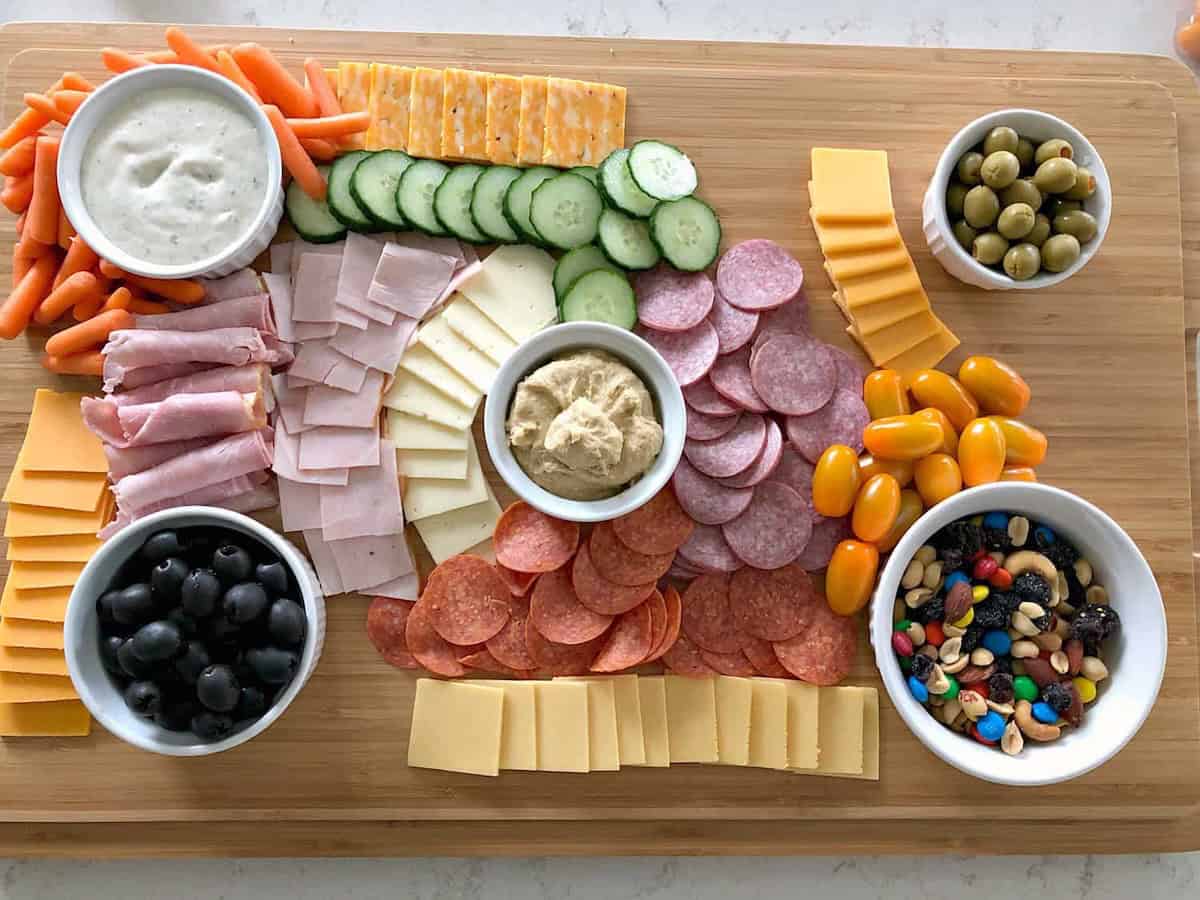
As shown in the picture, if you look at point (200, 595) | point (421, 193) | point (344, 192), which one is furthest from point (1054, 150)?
point (200, 595)

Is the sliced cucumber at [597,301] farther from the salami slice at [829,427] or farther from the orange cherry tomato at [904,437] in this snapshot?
the orange cherry tomato at [904,437]

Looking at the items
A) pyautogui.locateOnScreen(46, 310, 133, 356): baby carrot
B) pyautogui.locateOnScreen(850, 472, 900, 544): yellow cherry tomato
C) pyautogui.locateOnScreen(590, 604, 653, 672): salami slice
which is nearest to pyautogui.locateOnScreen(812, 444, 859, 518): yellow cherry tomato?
pyautogui.locateOnScreen(850, 472, 900, 544): yellow cherry tomato

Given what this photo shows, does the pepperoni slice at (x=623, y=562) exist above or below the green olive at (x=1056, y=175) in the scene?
below

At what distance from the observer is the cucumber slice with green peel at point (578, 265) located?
7.18ft

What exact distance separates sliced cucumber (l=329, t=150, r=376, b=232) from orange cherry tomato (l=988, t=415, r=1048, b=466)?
1.56m

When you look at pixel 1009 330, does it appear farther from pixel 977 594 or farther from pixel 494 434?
pixel 494 434

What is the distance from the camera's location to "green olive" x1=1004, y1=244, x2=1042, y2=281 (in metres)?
2.11

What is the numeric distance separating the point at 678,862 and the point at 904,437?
1.21 m

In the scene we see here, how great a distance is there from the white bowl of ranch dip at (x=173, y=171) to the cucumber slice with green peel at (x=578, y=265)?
2.16 feet

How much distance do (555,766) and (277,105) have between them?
1.68m

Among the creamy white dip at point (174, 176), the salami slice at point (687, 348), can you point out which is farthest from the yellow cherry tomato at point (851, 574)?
the creamy white dip at point (174, 176)

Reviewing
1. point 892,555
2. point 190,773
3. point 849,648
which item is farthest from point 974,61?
point 190,773

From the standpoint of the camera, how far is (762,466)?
219cm

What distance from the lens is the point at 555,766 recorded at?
2148 millimetres
